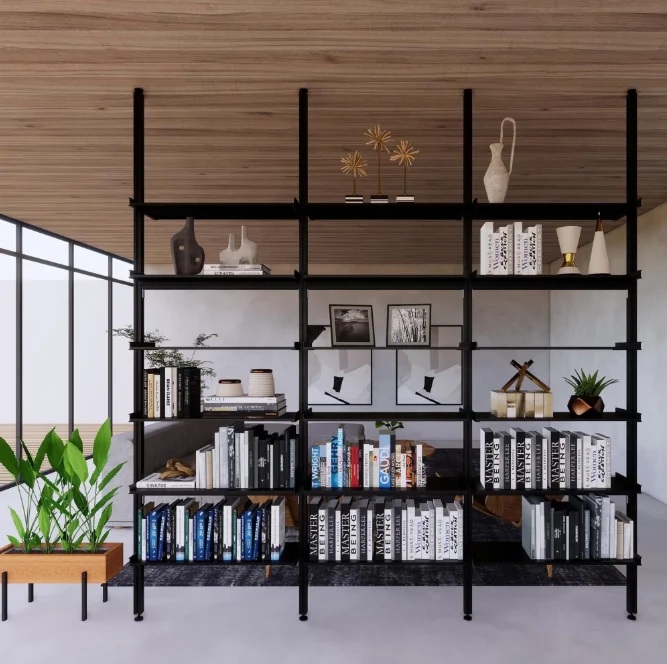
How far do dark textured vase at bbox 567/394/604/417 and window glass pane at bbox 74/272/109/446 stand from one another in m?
6.44

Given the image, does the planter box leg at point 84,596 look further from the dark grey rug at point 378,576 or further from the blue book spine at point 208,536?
the blue book spine at point 208,536

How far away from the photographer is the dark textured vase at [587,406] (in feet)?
9.18

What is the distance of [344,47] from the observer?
7.91 ft

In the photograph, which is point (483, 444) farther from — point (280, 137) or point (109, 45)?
point (109, 45)

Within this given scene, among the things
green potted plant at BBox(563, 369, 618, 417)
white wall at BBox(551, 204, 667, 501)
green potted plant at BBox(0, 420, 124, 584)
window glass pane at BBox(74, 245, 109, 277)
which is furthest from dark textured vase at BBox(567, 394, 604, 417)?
window glass pane at BBox(74, 245, 109, 277)

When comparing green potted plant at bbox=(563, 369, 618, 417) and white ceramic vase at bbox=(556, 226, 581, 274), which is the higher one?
white ceramic vase at bbox=(556, 226, 581, 274)

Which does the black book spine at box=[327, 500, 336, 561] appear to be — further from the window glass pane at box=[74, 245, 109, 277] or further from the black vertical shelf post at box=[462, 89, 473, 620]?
the window glass pane at box=[74, 245, 109, 277]

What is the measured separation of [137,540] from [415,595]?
1.57m

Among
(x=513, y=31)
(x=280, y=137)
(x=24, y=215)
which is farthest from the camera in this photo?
(x=24, y=215)

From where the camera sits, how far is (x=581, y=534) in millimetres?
2787

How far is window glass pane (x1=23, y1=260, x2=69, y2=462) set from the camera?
10656 millimetres

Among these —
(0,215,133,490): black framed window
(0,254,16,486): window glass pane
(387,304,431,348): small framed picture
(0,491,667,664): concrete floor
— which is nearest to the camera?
(0,491,667,664): concrete floor

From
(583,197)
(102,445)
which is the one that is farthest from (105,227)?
(583,197)

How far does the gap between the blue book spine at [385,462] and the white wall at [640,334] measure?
3.47 meters
